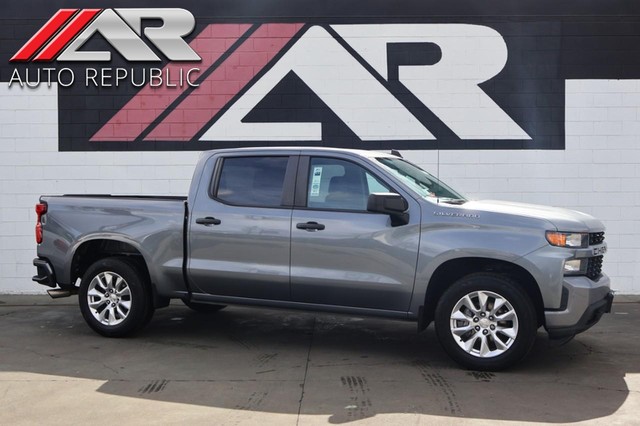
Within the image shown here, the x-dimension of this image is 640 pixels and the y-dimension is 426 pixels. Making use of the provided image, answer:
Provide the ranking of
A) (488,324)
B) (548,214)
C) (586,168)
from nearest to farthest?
(488,324)
(548,214)
(586,168)

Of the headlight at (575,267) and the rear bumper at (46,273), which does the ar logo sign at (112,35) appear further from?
the headlight at (575,267)

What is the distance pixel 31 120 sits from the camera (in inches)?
428

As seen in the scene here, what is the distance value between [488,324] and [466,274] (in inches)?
Answer: 20.4

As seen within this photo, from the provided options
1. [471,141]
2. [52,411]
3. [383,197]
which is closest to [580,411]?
[383,197]

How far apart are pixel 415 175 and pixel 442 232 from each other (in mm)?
978

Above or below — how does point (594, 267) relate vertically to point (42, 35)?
below

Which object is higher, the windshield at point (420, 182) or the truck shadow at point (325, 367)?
the windshield at point (420, 182)

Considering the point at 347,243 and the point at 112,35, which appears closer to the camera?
the point at 347,243

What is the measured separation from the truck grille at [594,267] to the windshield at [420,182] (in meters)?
1.25

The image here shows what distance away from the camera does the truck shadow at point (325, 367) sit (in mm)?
5418

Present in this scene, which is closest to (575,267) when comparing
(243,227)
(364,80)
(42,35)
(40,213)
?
(243,227)

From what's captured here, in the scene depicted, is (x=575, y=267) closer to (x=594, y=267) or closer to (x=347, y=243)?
(x=594, y=267)

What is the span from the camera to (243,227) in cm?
704

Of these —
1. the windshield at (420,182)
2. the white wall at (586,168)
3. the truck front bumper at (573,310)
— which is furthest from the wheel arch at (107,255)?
the truck front bumper at (573,310)
